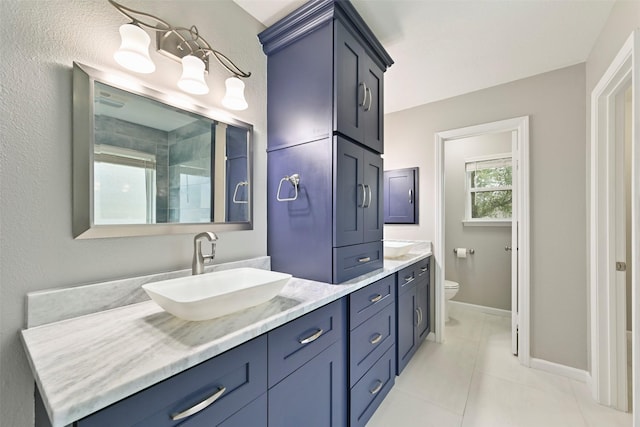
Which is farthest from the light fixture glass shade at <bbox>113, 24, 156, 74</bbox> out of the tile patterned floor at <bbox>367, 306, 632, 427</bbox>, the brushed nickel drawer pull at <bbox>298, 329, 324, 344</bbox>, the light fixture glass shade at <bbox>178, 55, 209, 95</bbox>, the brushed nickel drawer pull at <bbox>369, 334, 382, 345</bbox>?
the tile patterned floor at <bbox>367, 306, 632, 427</bbox>

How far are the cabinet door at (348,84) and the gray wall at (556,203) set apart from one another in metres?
1.58

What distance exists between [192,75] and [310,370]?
4.60 ft

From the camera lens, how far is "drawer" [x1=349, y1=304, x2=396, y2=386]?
4.58ft

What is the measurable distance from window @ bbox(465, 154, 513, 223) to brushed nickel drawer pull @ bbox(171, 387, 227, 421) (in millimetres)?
3604

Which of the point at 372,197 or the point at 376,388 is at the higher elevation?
the point at 372,197

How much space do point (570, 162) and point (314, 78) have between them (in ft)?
7.11

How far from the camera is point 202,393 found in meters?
0.72

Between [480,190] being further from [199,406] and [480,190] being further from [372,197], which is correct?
[199,406]

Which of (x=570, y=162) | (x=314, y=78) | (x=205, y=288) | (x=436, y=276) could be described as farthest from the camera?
(x=436, y=276)

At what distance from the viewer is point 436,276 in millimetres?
2682

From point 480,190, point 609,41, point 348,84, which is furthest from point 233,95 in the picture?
point 480,190

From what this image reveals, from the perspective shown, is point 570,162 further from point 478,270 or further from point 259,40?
point 259,40

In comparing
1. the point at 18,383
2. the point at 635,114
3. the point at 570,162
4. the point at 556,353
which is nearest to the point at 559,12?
the point at 635,114

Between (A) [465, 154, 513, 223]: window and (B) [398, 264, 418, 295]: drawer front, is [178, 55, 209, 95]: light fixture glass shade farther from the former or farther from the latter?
(A) [465, 154, 513, 223]: window
